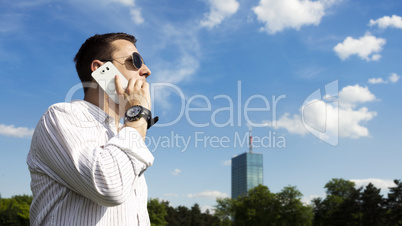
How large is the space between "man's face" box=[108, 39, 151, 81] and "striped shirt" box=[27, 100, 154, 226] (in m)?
0.80

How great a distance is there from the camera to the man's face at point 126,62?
3.67 meters

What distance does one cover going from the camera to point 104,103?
3.46 m

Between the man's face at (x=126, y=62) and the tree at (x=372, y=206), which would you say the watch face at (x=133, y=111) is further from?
the tree at (x=372, y=206)

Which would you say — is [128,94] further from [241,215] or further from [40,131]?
[241,215]

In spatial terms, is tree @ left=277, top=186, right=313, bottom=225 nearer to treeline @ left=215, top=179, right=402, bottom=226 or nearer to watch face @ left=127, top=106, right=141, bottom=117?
treeline @ left=215, top=179, right=402, bottom=226

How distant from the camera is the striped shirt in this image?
2500 mm

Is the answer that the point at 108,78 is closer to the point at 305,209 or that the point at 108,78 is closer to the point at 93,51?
the point at 93,51

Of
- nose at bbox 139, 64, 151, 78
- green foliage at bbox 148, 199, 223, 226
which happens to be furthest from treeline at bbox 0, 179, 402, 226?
nose at bbox 139, 64, 151, 78

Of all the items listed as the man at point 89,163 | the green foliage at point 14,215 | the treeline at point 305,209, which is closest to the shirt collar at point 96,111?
the man at point 89,163

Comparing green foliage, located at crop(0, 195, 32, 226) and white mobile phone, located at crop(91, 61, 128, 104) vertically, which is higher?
white mobile phone, located at crop(91, 61, 128, 104)

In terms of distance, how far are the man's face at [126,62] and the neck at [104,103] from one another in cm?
33

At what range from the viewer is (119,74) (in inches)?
140

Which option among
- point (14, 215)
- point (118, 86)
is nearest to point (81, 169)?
point (118, 86)

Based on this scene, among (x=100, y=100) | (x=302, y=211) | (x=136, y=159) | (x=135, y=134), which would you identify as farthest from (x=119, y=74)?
(x=302, y=211)
